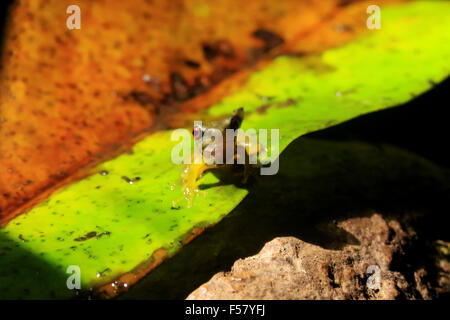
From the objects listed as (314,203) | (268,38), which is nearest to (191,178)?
(314,203)

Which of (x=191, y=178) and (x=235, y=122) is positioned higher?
(x=235, y=122)

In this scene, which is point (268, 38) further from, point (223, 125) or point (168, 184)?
point (168, 184)

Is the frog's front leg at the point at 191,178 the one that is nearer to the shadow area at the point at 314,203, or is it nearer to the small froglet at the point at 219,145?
the small froglet at the point at 219,145

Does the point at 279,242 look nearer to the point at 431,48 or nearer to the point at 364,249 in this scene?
the point at 364,249

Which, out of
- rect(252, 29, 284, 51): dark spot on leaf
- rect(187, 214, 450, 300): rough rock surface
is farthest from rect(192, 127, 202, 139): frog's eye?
rect(252, 29, 284, 51): dark spot on leaf
